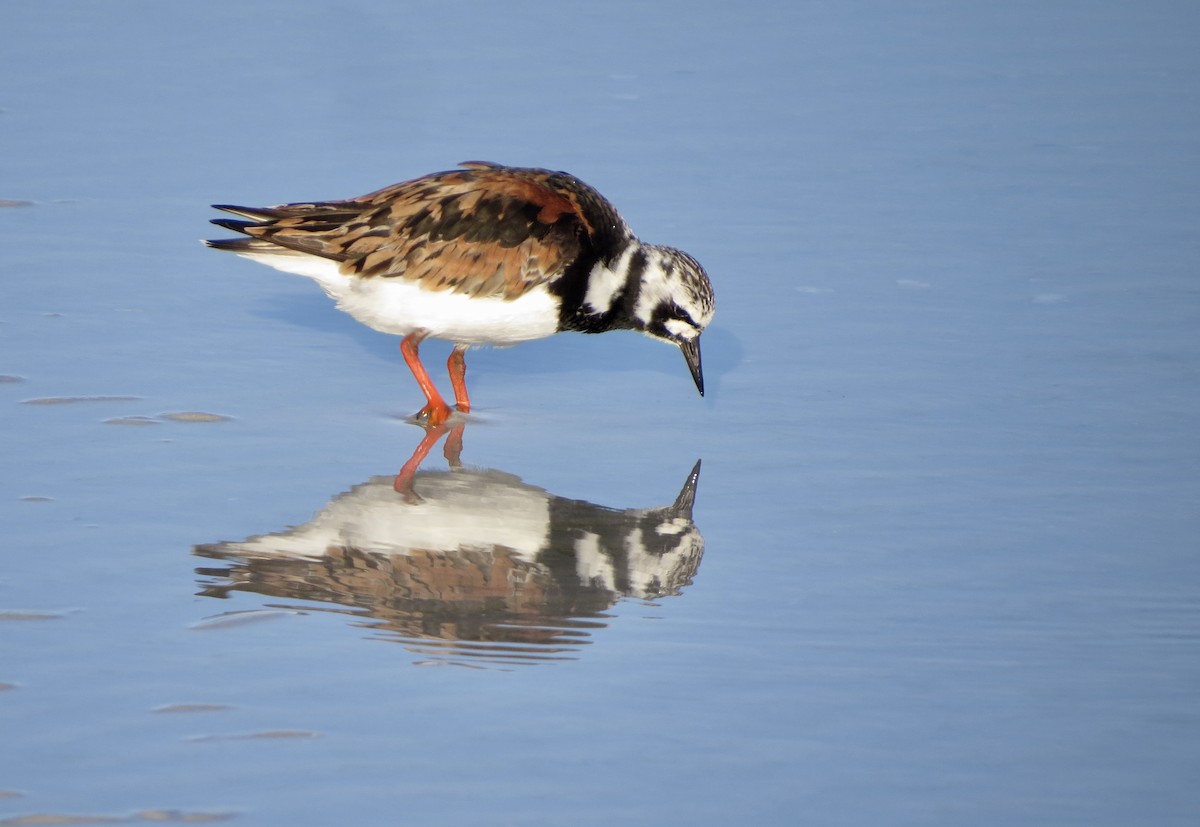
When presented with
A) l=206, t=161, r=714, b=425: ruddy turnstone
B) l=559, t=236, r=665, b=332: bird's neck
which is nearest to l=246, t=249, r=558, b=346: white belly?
l=206, t=161, r=714, b=425: ruddy turnstone

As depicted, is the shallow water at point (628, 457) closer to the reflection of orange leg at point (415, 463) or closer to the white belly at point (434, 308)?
the reflection of orange leg at point (415, 463)

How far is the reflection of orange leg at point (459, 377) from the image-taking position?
327 inches

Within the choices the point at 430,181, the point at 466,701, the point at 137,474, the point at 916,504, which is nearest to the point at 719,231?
the point at 430,181

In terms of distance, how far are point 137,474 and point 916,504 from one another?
321cm

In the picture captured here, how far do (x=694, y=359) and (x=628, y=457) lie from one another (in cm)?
87

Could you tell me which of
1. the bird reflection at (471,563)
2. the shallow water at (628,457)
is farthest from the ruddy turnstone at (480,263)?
the bird reflection at (471,563)

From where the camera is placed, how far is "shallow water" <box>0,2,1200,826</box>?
194 inches

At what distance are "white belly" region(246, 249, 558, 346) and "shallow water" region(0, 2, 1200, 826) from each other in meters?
0.39

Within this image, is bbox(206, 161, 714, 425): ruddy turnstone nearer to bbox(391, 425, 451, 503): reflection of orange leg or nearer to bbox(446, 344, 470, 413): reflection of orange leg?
bbox(446, 344, 470, 413): reflection of orange leg

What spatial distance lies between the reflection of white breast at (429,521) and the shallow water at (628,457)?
0.08 ft

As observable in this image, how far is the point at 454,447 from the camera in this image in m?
7.75

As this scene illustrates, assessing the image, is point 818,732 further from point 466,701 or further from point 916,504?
point 916,504

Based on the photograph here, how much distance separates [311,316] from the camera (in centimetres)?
953

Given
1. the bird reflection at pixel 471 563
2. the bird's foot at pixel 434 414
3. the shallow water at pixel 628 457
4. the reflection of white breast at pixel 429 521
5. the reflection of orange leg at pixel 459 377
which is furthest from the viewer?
the reflection of orange leg at pixel 459 377
